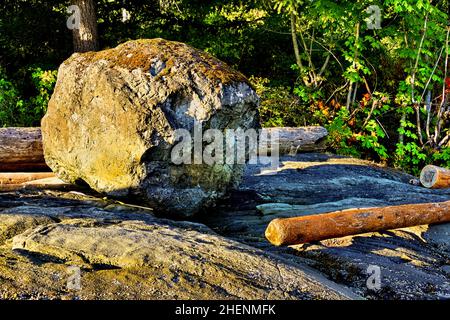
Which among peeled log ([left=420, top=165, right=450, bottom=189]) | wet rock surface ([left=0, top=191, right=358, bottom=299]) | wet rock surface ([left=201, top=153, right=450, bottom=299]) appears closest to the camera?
wet rock surface ([left=0, top=191, right=358, bottom=299])

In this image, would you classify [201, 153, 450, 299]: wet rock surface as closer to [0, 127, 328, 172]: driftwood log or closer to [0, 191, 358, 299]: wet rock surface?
[0, 191, 358, 299]: wet rock surface

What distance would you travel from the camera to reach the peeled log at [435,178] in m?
8.91

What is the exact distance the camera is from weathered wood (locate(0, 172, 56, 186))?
295 inches

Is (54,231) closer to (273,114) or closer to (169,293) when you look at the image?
(169,293)

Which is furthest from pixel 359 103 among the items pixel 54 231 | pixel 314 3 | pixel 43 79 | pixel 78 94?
pixel 54 231

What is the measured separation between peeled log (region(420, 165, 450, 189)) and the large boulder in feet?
12.3

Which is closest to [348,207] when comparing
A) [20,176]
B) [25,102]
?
[20,176]

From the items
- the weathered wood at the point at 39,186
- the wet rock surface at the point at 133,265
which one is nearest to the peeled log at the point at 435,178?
the wet rock surface at the point at 133,265

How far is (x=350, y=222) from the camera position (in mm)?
5758

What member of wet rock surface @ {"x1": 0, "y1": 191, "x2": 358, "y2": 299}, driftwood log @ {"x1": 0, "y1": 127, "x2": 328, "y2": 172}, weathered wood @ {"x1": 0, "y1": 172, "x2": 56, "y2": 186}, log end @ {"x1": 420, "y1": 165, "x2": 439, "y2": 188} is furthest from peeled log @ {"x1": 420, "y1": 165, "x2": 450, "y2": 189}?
driftwood log @ {"x1": 0, "y1": 127, "x2": 328, "y2": 172}

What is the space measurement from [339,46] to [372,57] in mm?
1417

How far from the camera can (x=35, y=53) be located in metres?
13.6

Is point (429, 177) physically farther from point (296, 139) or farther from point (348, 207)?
point (296, 139)

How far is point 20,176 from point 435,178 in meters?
6.21
